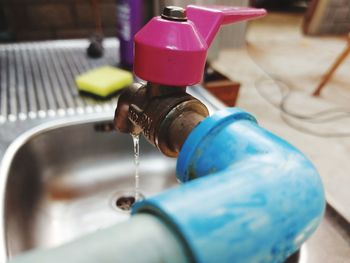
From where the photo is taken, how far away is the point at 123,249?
184mm

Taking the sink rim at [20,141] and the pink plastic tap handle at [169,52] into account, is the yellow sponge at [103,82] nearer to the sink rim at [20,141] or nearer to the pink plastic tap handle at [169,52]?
the sink rim at [20,141]

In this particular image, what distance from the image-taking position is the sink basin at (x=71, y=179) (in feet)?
1.92

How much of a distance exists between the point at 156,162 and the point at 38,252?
60cm

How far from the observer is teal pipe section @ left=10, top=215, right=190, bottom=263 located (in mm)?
180

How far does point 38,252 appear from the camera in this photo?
0.19 meters

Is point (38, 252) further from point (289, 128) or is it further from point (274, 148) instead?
point (289, 128)

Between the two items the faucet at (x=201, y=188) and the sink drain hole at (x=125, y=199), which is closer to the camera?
the faucet at (x=201, y=188)

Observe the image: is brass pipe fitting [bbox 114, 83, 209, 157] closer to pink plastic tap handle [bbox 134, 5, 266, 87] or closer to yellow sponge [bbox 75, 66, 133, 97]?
pink plastic tap handle [bbox 134, 5, 266, 87]

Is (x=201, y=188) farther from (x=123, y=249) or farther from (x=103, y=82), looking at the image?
(x=103, y=82)

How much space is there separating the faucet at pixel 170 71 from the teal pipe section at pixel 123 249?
164mm

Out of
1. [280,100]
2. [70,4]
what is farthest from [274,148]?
[70,4]

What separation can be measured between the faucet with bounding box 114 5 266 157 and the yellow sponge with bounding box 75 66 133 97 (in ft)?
1.30

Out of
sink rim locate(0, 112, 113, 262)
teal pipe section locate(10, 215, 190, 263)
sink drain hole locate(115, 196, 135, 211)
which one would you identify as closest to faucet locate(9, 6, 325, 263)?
teal pipe section locate(10, 215, 190, 263)

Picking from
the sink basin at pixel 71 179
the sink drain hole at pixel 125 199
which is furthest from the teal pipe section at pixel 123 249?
the sink drain hole at pixel 125 199
